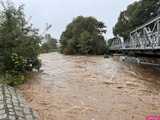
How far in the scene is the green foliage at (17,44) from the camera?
518 inches

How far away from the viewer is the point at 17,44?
1410cm

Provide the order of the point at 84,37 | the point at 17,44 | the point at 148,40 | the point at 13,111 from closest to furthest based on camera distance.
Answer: the point at 13,111 < the point at 17,44 < the point at 148,40 < the point at 84,37

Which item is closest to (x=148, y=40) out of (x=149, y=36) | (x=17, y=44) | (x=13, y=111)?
(x=149, y=36)

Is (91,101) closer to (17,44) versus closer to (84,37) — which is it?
(17,44)

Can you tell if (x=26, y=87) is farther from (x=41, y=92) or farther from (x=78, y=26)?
(x=78, y=26)

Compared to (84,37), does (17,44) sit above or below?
below

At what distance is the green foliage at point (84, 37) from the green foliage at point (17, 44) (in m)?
32.9

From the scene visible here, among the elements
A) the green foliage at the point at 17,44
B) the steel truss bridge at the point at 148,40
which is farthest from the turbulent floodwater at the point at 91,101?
the steel truss bridge at the point at 148,40

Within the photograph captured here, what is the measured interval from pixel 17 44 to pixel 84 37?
1369 inches

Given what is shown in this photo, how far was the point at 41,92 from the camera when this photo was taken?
9.90 meters

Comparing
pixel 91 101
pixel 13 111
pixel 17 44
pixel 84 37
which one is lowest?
pixel 91 101

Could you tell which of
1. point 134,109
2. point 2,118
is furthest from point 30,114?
point 134,109

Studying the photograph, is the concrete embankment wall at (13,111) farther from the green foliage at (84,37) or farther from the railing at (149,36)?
the green foliage at (84,37)

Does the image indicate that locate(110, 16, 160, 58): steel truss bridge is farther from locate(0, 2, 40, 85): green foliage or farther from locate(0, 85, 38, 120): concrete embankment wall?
locate(0, 85, 38, 120): concrete embankment wall
